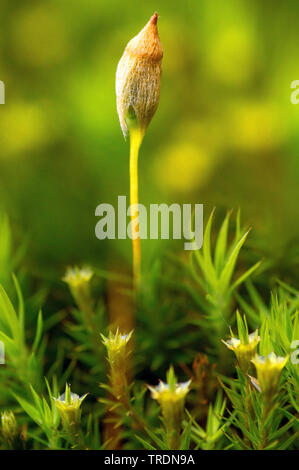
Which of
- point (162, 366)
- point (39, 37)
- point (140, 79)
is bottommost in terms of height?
point (162, 366)

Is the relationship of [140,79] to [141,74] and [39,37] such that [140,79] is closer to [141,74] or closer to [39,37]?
[141,74]

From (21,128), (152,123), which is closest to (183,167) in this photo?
(152,123)

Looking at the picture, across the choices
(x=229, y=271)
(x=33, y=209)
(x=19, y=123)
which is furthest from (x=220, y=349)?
(x=19, y=123)

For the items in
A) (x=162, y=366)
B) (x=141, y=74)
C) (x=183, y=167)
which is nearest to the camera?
(x=141, y=74)

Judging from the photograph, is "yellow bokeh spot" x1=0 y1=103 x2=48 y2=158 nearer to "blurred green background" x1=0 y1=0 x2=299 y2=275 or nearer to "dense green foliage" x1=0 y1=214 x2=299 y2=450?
"blurred green background" x1=0 y1=0 x2=299 y2=275

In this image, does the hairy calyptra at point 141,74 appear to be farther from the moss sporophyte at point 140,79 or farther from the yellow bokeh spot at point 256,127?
the yellow bokeh spot at point 256,127

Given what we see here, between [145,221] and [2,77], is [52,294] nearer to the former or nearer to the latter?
[145,221]

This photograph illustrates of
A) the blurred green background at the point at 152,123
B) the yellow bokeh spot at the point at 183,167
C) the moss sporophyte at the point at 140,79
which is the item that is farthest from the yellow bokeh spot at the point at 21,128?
the moss sporophyte at the point at 140,79

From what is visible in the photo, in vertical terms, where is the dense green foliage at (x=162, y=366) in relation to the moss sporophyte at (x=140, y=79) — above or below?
below

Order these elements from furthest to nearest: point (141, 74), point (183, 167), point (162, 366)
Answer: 1. point (183, 167)
2. point (162, 366)
3. point (141, 74)
